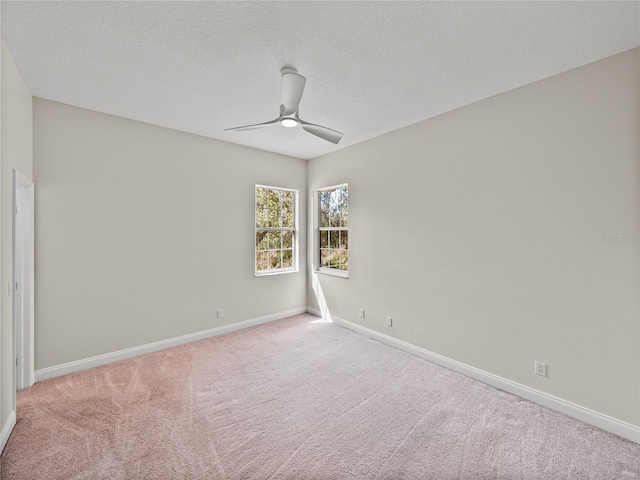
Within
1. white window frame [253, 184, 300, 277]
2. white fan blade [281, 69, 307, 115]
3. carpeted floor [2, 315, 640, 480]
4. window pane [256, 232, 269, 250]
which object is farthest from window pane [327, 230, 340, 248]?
white fan blade [281, 69, 307, 115]

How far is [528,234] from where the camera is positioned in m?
2.54

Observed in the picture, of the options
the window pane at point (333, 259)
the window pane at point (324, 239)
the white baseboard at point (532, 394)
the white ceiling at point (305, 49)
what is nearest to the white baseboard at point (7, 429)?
the white ceiling at point (305, 49)

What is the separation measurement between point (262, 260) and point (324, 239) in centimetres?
114

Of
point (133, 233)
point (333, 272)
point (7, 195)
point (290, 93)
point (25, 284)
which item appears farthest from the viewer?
point (333, 272)

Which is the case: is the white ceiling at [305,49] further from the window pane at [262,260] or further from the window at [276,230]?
the window pane at [262,260]

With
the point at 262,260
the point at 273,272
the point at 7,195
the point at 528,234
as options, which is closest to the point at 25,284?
the point at 7,195

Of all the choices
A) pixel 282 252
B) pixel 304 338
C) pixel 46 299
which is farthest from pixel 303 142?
pixel 46 299

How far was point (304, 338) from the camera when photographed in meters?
3.96

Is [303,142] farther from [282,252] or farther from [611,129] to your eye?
[611,129]

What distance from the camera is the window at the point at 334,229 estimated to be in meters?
4.57

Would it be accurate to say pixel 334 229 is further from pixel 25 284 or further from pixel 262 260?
pixel 25 284

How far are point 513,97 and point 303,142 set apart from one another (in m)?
2.53

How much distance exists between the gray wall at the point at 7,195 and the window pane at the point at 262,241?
2.76 m

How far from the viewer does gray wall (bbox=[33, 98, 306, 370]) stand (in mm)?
2879
